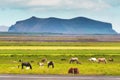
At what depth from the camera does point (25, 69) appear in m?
48.3

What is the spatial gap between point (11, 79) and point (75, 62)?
26594mm

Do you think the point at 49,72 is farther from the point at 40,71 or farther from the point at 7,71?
the point at 7,71

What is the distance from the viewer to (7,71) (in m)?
46.2

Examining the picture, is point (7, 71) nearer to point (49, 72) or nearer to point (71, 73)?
point (49, 72)

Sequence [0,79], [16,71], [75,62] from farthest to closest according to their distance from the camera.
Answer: [75,62] → [16,71] → [0,79]

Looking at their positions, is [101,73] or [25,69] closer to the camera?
[101,73]

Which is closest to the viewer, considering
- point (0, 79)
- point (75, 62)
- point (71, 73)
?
point (0, 79)

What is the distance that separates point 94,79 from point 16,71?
13.3m

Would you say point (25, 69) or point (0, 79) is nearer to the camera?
point (0, 79)

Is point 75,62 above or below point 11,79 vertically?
above

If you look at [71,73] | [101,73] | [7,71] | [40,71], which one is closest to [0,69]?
[7,71]

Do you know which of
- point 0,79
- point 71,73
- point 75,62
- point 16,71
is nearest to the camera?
point 0,79

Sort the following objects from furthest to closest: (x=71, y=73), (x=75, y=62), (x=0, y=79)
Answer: (x=75, y=62)
(x=71, y=73)
(x=0, y=79)

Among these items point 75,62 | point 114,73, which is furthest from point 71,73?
point 75,62
